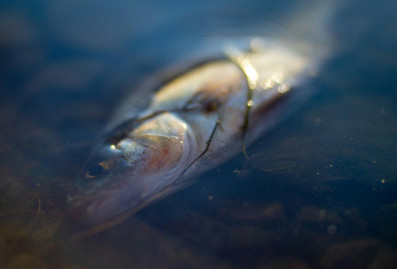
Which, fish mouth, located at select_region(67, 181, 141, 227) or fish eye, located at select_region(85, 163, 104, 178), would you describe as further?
fish eye, located at select_region(85, 163, 104, 178)

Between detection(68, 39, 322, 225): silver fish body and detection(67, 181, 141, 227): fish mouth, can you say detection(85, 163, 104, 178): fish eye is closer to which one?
detection(68, 39, 322, 225): silver fish body

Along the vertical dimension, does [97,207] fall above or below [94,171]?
below

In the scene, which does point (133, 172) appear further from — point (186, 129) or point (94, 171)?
point (186, 129)

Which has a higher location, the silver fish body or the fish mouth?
the silver fish body

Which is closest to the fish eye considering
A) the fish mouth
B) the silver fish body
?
the silver fish body

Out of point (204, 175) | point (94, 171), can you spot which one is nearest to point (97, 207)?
point (94, 171)

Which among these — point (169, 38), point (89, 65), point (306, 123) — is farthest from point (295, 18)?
point (89, 65)

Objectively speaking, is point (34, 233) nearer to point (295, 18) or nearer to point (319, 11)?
point (295, 18)

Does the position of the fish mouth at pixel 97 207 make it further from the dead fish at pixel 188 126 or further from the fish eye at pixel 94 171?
the fish eye at pixel 94 171
